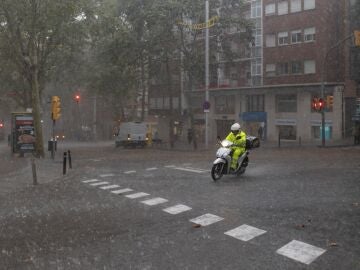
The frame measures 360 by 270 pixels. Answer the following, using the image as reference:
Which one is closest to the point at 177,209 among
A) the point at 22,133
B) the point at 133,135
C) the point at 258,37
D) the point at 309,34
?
the point at 22,133

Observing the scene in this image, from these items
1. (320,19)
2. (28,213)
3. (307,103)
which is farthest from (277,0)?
(28,213)

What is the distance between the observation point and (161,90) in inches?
2174

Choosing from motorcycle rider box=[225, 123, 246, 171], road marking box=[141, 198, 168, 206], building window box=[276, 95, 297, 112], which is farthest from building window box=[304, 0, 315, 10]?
road marking box=[141, 198, 168, 206]

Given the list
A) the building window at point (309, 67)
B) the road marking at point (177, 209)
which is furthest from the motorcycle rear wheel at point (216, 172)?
the building window at point (309, 67)

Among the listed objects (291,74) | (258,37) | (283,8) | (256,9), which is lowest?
(291,74)

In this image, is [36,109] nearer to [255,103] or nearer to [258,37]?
[255,103]

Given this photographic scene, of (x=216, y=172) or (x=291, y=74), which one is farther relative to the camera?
(x=291, y=74)

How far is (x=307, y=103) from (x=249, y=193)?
30.7 meters

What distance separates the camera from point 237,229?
733 centimetres

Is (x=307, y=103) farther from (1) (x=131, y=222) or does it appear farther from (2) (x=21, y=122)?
(1) (x=131, y=222)

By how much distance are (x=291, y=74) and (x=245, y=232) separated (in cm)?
3535

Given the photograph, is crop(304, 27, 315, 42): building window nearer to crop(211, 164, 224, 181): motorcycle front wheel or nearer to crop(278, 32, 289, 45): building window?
crop(278, 32, 289, 45): building window

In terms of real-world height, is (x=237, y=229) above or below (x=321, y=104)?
below

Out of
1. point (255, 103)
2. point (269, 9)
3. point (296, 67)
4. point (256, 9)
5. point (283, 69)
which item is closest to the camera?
point (296, 67)
